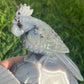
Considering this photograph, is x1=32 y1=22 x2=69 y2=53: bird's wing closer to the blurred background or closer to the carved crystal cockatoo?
the carved crystal cockatoo

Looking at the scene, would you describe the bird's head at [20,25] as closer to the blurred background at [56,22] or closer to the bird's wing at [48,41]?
the bird's wing at [48,41]

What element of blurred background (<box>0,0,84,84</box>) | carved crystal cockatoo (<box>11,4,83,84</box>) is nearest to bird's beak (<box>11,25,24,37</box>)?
carved crystal cockatoo (<box>11,4,83,84</box>)

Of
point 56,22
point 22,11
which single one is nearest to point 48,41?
point 22,11

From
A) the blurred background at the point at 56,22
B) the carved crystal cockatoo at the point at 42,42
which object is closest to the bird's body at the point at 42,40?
the carved crystal cockatoo at the point at 42,42

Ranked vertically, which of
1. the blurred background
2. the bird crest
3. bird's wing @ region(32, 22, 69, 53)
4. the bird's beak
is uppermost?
the bird crest

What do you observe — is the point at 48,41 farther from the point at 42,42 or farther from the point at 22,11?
the point at 22,11

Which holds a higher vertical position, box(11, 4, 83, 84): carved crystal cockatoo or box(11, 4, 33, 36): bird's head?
box(11, 4, 33, 36): bird's head

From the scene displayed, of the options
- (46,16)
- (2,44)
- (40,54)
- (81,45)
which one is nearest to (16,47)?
(2,44)

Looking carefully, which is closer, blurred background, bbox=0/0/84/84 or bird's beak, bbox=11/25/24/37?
bird's beak, bbox=11/25/24/37
